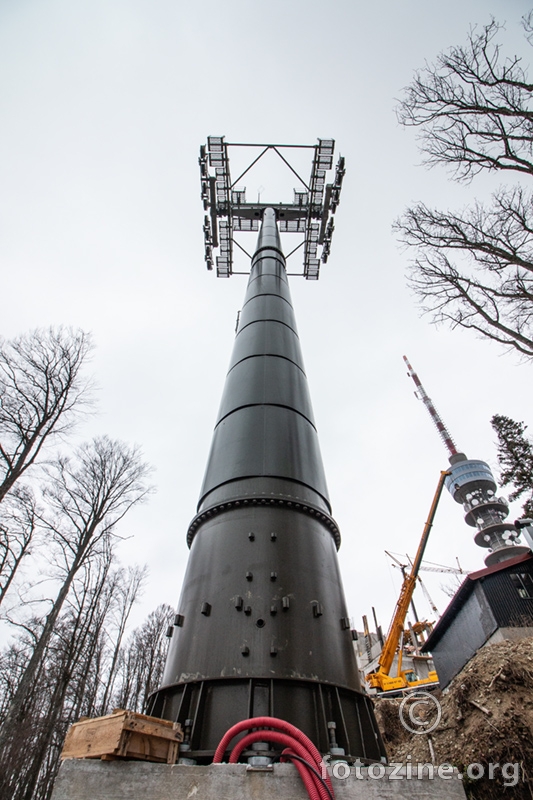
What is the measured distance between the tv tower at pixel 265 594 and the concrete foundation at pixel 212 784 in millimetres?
409

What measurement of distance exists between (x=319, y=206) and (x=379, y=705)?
25.2 meters

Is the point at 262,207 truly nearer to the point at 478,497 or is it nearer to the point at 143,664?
the point at 143,664

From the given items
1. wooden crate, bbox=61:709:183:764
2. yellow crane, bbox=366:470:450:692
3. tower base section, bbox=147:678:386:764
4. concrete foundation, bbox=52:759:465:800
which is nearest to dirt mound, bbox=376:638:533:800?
tower base section, bbox=147:678:386:764

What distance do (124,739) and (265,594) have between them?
5.28ft

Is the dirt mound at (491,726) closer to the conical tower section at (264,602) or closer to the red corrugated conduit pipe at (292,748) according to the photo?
the conical tower section at (264,602)

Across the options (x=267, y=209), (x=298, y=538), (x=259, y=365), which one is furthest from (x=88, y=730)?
(x=267, y=209)

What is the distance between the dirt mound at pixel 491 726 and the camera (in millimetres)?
9375

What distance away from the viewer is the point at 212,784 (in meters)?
2.59

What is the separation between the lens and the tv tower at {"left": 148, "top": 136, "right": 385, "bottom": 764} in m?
3.30

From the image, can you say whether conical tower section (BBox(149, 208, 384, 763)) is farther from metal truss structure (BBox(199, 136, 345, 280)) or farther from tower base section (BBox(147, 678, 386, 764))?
metal truss structure (BBox(199, 136, 345, 280))

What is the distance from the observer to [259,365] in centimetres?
688

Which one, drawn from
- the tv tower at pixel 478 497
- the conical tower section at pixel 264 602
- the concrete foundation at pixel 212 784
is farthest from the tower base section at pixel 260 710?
the tv tower at pixel 478 497

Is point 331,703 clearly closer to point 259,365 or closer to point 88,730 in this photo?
point 88,730

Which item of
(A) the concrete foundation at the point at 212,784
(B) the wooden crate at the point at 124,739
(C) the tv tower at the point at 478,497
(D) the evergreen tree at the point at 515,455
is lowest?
(A) the concrete foundation at the point at 212,784
